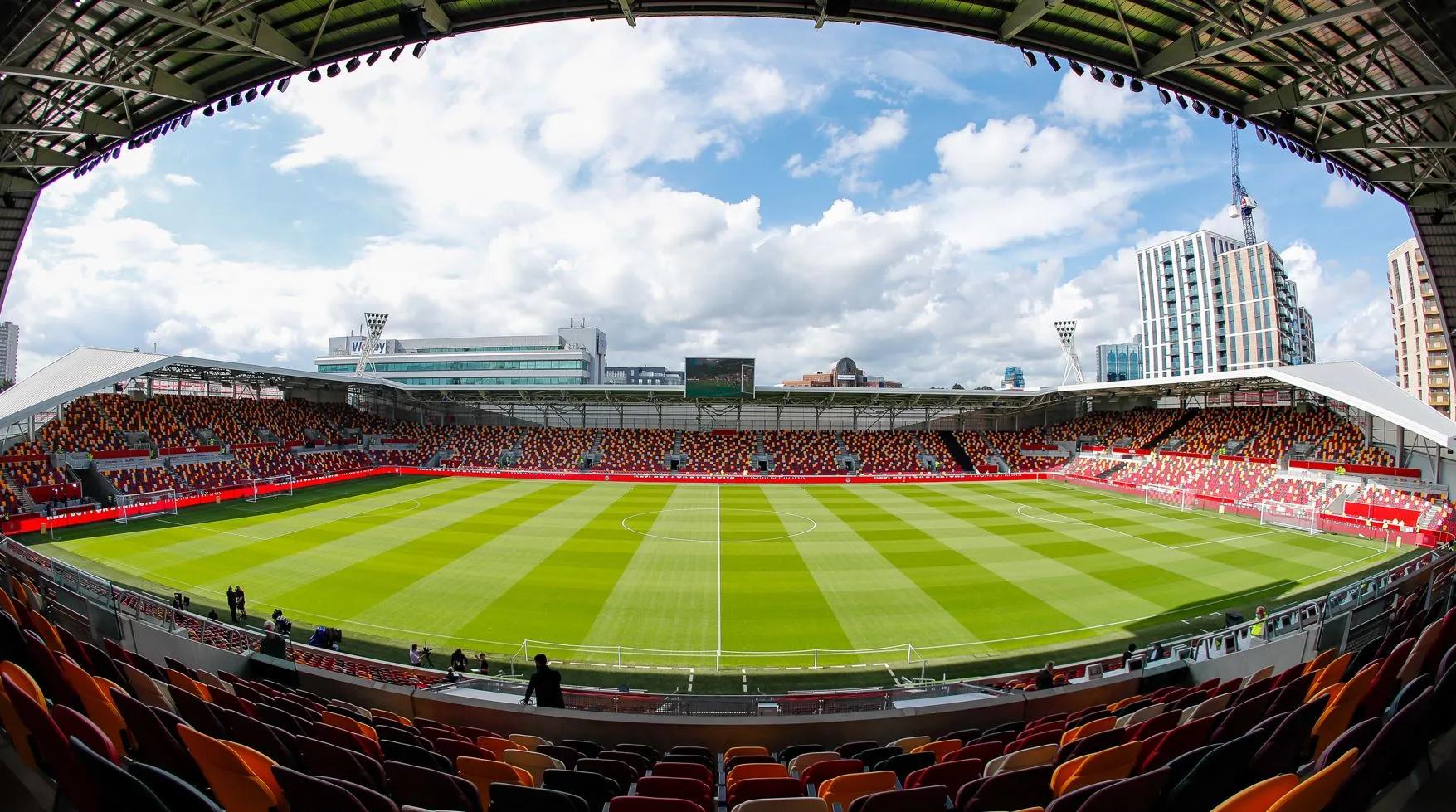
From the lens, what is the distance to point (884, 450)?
57.2 m

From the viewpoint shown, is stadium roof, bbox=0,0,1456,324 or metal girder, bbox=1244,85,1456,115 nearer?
stadium roof, bbox=0,0,1456,324

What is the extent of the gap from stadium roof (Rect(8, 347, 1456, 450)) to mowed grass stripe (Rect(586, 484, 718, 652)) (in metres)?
28.8

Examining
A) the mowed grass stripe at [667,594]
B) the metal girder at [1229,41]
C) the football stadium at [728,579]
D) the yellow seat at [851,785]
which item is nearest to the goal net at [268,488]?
the football stadium at [728,579]

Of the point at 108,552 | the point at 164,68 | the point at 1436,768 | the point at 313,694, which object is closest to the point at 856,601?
the point at 313,694

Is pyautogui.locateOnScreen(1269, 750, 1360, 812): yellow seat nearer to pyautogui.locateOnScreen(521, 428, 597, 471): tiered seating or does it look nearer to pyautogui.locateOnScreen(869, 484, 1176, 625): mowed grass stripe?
pyautogui.locateOnScreen(869, 484, 1176, 625): mowed grass stripe

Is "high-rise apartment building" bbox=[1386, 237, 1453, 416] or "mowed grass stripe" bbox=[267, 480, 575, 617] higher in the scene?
"high-rise apartment building" bbox=[1386, 237, 1453, 416]

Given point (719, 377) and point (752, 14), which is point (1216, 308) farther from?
Result: point (752, 14)

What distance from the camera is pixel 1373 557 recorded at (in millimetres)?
23297

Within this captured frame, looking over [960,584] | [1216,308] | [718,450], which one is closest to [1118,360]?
[1216,308]

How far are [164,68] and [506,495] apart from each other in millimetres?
29777

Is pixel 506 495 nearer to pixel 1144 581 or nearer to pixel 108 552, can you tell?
pixel 108 552

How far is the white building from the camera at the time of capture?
9600cm

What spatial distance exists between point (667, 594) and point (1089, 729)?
14687mm

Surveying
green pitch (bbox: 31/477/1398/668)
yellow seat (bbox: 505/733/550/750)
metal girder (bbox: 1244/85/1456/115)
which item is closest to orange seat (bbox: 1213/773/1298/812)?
yellow seat (bbox: 505/733/550/750)
